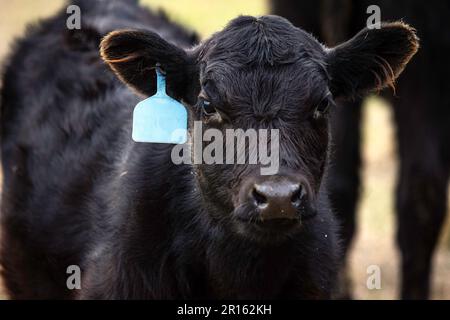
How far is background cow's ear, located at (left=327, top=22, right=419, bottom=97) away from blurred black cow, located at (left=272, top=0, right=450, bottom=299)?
2495 mm

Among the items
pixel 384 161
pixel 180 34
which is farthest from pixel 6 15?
pixel 180 34

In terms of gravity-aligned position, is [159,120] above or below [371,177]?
below

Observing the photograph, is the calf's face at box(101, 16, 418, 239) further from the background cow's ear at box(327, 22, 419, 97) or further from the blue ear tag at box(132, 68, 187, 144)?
the blue ear tag at box(132, 68, 187, 144)

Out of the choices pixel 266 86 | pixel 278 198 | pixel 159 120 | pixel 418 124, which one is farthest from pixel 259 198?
pixel 418 124

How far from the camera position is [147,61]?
5832mm

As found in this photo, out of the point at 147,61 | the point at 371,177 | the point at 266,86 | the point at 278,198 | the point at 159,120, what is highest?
the point at 371,177

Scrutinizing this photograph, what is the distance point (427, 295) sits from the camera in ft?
28.8

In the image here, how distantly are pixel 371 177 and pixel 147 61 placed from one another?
918 cm

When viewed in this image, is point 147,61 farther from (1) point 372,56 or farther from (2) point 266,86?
(1) point 372,56

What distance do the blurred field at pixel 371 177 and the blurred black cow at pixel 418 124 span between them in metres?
0.63

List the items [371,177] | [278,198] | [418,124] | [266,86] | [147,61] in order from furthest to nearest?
[371,177] → [418,124] → [147,61] → [266,86] → [278,198]

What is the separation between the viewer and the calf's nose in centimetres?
502

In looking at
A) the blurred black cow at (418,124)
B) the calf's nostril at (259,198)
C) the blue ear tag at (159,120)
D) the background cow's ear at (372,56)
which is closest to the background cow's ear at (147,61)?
the blue ear tag at (159,120)
